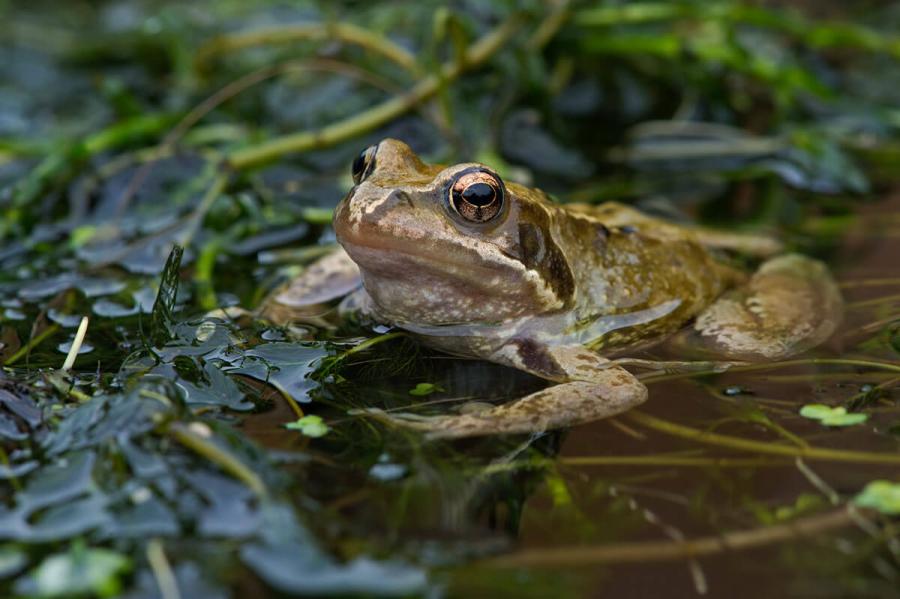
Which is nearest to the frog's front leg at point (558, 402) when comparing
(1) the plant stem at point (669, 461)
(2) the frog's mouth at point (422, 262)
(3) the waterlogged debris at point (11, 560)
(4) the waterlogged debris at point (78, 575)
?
(1) the plant stem at point (669, 461)

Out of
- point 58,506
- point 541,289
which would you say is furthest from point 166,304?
point 541,289

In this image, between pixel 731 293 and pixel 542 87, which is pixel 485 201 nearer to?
pixel 731 293

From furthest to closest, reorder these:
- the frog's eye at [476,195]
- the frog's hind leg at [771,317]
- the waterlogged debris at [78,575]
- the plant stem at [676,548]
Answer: the frog's hind leg at [771,317], the frog's eye at [476,195], the plant stem at [676,548], the waterlogged debris at [78,575]

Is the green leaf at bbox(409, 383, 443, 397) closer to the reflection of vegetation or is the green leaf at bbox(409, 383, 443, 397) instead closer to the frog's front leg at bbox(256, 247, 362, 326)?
the reflection of vegetation

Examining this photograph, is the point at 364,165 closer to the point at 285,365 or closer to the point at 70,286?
the point at 285,365

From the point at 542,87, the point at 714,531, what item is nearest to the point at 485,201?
the point at 714,531

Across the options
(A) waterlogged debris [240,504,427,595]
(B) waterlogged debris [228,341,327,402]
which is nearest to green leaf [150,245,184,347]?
(B) waterlogged debris [228,341,327,402]

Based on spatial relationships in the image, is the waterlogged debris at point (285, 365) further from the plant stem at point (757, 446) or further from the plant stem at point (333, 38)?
the plant stem at point (333, 38)
